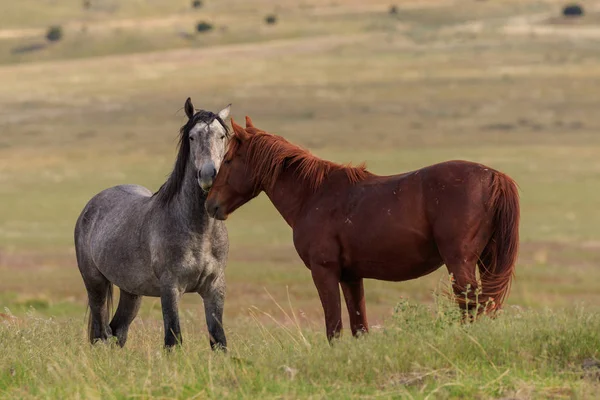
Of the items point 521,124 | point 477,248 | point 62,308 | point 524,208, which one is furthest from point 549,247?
point 521,124

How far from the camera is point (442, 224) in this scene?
7609mm

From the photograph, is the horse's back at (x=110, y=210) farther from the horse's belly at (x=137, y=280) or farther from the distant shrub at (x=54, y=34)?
the distant shrub at (x=54, y=34)

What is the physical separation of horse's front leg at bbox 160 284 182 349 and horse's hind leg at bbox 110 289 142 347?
1.54 metres

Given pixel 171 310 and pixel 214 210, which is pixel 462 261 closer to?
pixel 214 210

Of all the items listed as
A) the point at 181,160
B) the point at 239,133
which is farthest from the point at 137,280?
the point at 239,133

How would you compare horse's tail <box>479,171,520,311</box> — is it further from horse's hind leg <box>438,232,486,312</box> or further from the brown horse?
horse's hind leg <box>438,232,486,312</box>

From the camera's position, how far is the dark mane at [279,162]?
8.28 metres

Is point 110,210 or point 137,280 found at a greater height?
point 110,210

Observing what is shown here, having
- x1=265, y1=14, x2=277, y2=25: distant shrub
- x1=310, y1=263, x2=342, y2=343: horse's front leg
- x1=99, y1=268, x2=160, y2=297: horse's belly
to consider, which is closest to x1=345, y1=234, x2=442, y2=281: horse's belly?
x1=310, y1=263, x2=342, y2=343: horse's front leg

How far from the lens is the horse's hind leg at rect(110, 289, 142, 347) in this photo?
10.3 m

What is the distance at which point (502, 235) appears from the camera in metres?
7.65

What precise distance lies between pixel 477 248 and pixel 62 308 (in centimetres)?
1121

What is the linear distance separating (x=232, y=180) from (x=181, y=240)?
67 centimetres

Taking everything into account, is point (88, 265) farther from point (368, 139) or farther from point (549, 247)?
point (368, 139)
